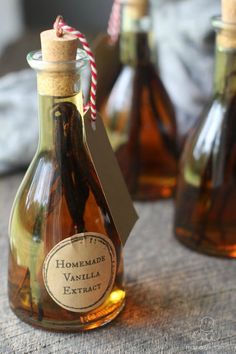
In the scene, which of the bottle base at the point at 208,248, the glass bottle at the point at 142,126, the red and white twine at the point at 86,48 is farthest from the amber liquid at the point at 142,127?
the red and white twine at the point at 86,48

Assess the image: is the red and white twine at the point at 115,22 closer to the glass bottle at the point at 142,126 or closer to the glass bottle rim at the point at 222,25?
the glass bottle at the point at 142,126

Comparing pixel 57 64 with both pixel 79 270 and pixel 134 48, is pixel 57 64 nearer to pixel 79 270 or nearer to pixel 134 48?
pixel 79 270

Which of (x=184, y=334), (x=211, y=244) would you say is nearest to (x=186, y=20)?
(x=211, y=244)

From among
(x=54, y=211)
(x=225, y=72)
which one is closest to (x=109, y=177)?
(x=54, y=211)

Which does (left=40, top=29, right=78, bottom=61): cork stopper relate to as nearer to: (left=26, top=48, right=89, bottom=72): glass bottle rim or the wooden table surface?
(left=26, top=48, right=89, bottom=72): glass bottle rim

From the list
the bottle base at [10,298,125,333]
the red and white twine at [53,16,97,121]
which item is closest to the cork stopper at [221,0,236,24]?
the red and white twine at [53,16,97,121]

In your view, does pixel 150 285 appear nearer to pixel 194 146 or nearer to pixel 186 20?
pixel 194 146
